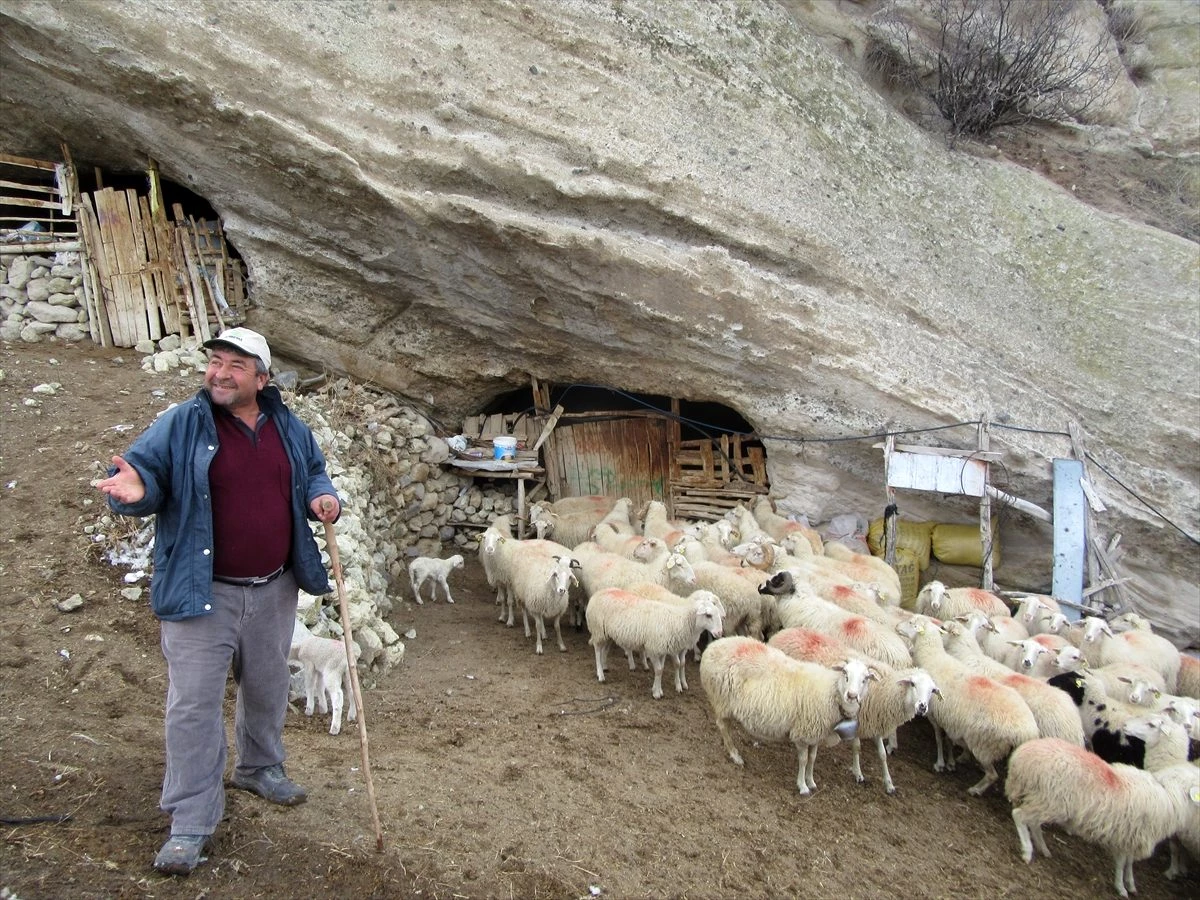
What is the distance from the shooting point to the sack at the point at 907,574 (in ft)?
32.6

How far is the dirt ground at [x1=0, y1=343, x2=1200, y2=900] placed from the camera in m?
3.60

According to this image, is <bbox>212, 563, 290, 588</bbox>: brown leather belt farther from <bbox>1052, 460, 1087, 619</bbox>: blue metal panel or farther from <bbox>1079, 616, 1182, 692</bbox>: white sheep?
<bbox>1052, 460, 1087, 619</bbox>: blue metal panel

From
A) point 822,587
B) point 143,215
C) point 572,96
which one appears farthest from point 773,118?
point 143,215

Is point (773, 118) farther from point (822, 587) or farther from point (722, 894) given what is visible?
point (722, 894)

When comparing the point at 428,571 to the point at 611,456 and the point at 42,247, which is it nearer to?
the point at 611,456

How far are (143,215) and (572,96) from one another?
5724mm

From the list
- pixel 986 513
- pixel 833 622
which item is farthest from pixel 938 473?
pixel 833 622

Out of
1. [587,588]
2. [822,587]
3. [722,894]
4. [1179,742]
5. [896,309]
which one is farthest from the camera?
[896,309]

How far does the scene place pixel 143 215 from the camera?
33.8ft

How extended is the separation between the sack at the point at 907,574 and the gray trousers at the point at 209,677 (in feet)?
26.6

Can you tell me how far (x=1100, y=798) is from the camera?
4.95 metres

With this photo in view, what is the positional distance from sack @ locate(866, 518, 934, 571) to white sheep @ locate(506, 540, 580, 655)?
4.12 m

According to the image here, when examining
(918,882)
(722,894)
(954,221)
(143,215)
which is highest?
(143,215)

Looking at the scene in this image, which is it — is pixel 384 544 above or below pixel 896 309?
below
